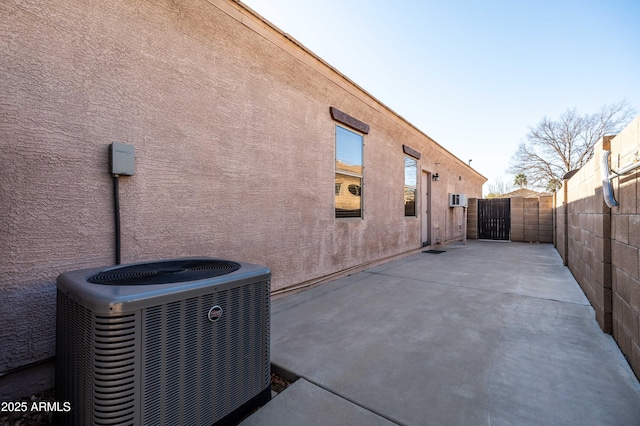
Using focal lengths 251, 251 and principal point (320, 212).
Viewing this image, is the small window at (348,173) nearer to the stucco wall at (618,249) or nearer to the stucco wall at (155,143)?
the stucco wall at (155,143)

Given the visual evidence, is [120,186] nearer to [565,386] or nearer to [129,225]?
[129,225]

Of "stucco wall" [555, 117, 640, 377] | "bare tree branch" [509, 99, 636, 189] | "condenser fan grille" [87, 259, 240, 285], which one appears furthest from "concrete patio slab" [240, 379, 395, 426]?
"bare tree branch" [509, 99, 636, 189]

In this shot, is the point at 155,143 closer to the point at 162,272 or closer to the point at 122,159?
the point at 122,159

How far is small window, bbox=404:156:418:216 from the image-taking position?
6125mm

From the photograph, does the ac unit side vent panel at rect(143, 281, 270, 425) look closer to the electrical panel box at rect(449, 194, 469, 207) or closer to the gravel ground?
the gravel ground

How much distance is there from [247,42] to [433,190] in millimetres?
6558

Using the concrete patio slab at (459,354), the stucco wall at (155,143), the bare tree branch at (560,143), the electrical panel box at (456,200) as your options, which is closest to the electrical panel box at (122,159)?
the stucco wall at (155,143)

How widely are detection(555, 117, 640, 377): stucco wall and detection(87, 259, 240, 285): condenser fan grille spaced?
248cm

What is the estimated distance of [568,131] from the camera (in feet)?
59.3

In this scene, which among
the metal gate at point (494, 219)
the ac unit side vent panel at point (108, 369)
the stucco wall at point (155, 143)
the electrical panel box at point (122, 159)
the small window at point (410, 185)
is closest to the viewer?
the ac unit side vent panel at point (108, 369)

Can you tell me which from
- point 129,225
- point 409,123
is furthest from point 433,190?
point 129,225

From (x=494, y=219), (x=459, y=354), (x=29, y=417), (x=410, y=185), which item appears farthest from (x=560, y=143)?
(x=29, y=417)

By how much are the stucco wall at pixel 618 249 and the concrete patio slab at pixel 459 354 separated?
0.18 metres

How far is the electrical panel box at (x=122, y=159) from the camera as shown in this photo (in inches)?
68.3
